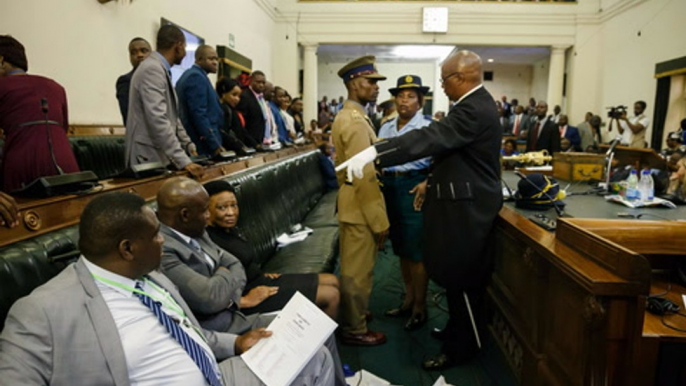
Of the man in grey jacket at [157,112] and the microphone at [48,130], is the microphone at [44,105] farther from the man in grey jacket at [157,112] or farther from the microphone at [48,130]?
the man in grey jacket at [157,112]

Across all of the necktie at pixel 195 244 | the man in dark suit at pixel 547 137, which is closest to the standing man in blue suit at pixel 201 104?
the necktie at pixel 195 244

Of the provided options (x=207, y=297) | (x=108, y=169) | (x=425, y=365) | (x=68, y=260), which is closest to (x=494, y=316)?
(x=425, y=365)

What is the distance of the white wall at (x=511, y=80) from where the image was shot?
17172 millimetres

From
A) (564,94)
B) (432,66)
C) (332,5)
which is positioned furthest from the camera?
(432,66)

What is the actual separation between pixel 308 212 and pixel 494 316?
2.29 meters

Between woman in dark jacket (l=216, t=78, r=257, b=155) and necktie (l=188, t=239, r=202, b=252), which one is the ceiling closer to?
woman in dark jacket (l=216, t=78, r=257, b=155)

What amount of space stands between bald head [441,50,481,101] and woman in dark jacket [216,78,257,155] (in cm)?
227

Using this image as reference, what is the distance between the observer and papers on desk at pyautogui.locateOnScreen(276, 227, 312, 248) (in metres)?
3.31

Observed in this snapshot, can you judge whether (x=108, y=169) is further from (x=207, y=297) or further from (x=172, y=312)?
(x=172, y=312)

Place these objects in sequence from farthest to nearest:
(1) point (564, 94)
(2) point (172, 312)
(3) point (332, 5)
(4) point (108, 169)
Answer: (1) point (564, 94) < (3) point (332, 5) < (4) point (108, 169) < (2) point (172, 312)

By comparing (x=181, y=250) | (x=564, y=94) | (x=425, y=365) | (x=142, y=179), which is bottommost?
(x=425, y=365)

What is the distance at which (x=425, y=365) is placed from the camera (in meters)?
2.36

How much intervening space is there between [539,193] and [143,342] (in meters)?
2.15

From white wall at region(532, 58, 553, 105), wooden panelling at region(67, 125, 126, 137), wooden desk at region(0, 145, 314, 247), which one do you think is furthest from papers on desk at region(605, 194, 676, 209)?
white wall at region(532, 58, 553, 105)
